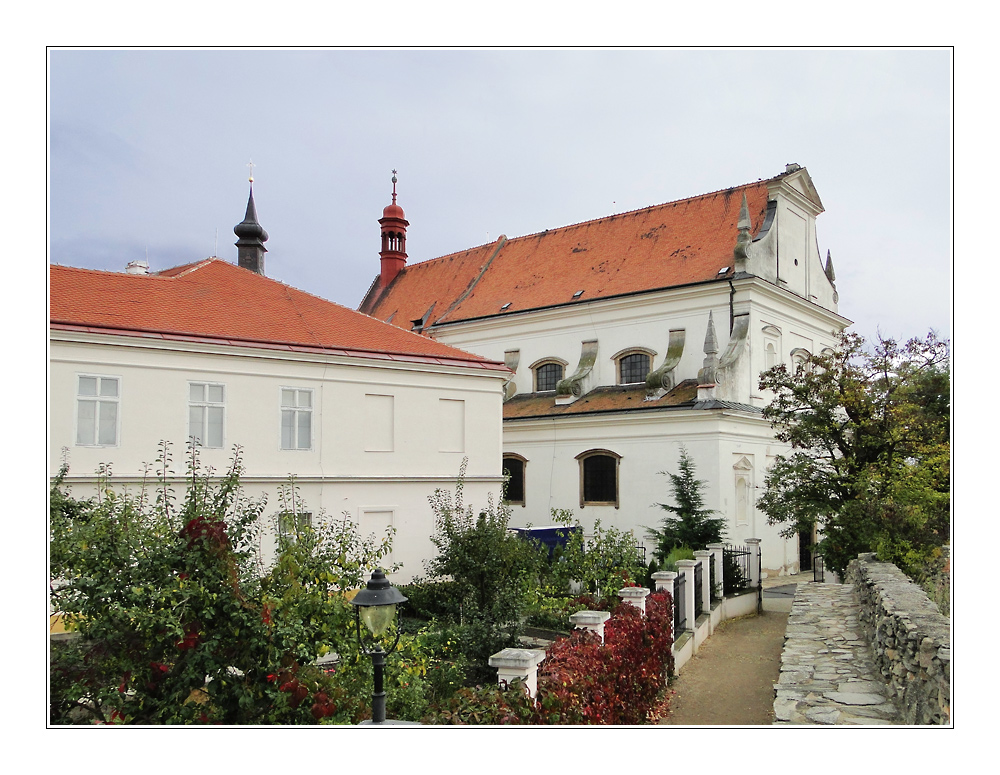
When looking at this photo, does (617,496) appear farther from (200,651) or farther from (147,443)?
(200,651)

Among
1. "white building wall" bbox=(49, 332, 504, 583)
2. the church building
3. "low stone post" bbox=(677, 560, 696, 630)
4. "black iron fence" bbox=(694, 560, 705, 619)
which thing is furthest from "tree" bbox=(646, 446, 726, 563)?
"low stone post" bbox=(677, 560, 696, 630)

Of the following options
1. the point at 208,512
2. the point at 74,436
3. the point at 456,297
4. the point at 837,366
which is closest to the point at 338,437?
the point at 74,436

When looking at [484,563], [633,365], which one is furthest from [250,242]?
[484,563]

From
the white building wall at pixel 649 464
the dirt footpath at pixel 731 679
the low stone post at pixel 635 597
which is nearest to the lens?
the dirt footpath at pixel 731 679

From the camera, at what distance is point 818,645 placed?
9164 millimetres

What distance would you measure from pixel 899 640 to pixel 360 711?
4368mm

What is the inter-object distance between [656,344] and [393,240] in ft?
49.6

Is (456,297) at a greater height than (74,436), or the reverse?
(456,297)

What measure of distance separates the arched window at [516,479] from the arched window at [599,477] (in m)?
2.03

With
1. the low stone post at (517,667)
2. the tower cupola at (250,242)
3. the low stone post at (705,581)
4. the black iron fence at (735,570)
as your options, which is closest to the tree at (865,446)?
the black iron fence at (735,570)

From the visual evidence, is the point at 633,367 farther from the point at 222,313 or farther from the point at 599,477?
the point at 222,313

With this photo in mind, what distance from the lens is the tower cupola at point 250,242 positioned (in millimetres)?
22500

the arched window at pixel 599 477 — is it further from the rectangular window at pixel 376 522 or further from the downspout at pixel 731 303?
the rectangular window at pixel 376 522

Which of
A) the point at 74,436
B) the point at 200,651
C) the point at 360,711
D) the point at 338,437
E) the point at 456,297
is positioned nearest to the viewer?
the point at 200,651
